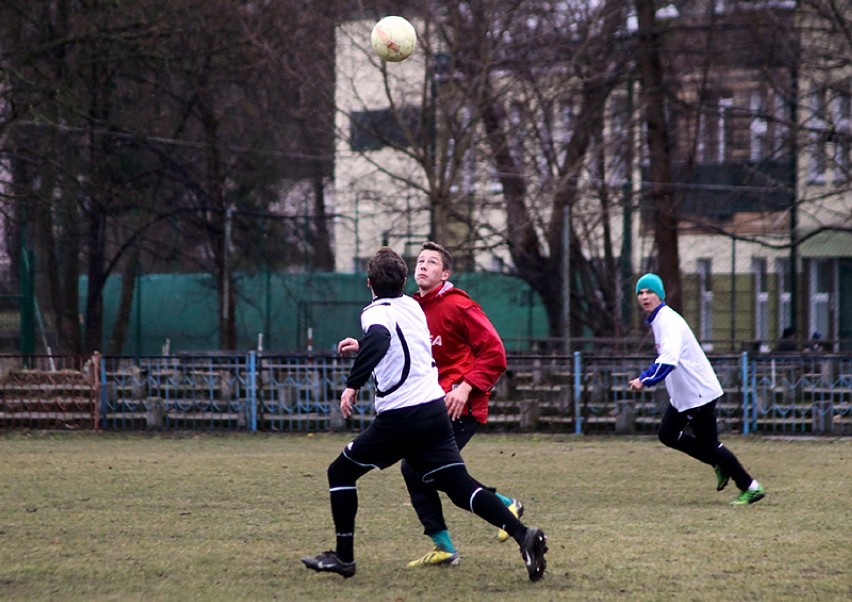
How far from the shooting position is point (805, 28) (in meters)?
20.8

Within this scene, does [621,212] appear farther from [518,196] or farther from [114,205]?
[114,205]

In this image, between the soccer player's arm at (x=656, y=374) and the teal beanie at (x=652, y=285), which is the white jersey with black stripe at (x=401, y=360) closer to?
the soccer player's arm at (x=656, y=374)

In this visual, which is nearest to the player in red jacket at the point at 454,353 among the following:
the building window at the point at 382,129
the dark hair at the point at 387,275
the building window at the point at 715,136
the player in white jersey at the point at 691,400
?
the dark hair at the point at 387,275

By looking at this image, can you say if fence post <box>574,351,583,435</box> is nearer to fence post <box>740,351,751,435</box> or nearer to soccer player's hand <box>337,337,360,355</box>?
fence post <box>740,351,751,435</box>

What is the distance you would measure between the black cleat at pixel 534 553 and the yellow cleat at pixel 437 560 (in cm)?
76

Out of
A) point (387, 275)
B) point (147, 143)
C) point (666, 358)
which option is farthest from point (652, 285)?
point (147, 143)

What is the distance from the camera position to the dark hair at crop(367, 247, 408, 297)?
6.43 meters

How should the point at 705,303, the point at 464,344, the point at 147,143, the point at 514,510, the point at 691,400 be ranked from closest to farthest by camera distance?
1. the point at 464,344
2. the point at 514,510
3. the point at 691,400
4. the point at 147,143
5. the point at 705,303

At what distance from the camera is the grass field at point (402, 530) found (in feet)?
20.3

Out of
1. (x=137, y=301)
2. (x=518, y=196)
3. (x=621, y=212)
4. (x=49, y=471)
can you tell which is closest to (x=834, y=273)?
(x=621, y=212)

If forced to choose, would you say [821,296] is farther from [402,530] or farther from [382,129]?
[402,530]

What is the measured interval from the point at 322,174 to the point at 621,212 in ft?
22.9

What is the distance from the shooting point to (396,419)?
639cm

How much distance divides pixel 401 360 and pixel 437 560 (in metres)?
1.17
